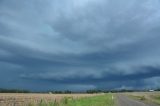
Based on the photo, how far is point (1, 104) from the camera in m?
26.2

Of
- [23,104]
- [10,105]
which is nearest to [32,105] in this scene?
[23,104]

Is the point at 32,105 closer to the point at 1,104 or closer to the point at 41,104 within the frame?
the point at 41,104

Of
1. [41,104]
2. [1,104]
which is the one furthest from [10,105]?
[41,104]

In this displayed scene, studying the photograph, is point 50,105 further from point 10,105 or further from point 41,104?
point 10,105

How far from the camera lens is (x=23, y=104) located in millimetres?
30406

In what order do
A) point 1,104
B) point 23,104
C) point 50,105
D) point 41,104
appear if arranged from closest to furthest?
point 1,104, point 23,104, point 41,104, point 50,105

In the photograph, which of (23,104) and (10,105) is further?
(23,104)

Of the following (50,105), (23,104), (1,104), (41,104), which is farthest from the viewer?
(50,105)

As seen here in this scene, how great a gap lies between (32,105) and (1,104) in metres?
6.00

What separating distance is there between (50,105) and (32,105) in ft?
20.8

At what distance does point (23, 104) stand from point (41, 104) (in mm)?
5117

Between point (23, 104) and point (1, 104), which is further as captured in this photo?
point (23, 104)

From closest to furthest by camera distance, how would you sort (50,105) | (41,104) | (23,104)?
(23,104) → (41,104) → (50,105)

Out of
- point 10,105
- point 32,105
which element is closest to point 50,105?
point 32,105
